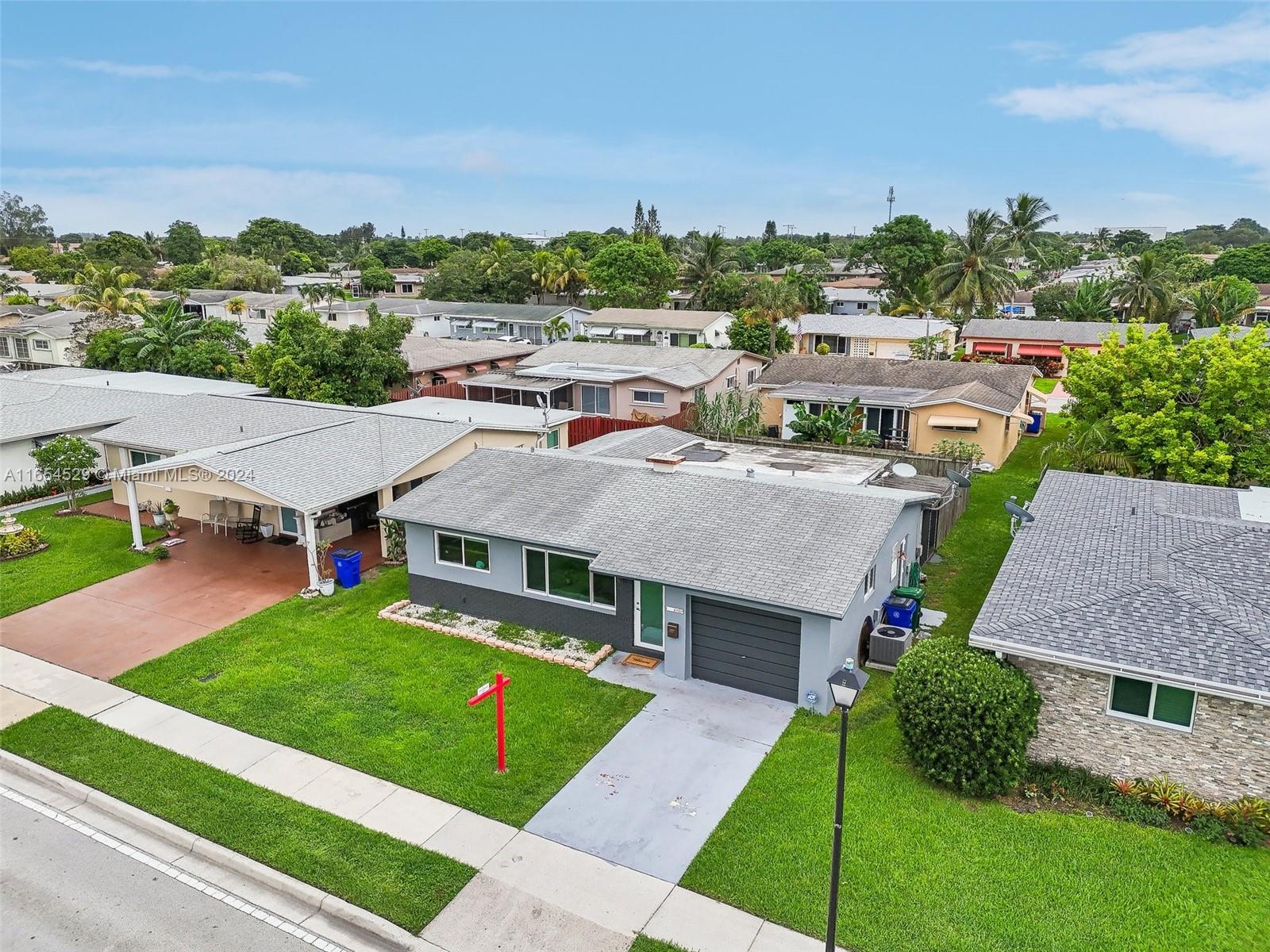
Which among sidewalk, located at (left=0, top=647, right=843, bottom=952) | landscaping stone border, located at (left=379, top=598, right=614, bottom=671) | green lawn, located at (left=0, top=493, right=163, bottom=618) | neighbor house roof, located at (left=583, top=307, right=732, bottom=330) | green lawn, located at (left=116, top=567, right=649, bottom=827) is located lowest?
sidewalk, located at (left=0, top=647, right=843, bottom=952)

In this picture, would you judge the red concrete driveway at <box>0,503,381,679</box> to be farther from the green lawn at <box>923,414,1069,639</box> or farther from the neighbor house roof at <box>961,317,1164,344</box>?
the neighbor house roof at <box>961,317,1164,344</box>

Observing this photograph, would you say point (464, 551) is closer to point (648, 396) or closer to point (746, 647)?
point (746, 647)

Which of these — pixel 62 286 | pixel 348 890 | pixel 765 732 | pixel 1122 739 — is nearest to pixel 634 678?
pixel 765 732

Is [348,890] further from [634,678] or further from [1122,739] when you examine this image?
[1122,739]

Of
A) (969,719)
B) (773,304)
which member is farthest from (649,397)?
(969,719)

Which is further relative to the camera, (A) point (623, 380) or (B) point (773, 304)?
(B) point (773, 304)

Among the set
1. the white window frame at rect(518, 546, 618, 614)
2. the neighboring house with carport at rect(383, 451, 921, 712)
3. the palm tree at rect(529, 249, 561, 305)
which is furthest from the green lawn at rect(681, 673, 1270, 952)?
the palm tree at rect(529, 249, 561, 305)

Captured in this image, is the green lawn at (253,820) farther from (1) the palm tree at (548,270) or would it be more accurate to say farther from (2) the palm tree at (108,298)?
(1) the palm tree at (548,270)
